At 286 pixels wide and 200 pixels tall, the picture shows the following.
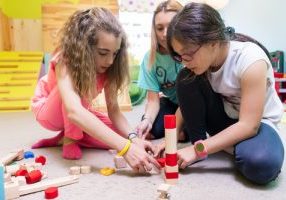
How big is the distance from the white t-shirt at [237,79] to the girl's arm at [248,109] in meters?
0.03

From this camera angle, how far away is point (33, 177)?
0.93 meters

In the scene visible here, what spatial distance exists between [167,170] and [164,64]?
0.57 m

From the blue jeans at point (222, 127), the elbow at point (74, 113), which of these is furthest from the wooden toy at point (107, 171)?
the blue jeans at point (222, 127)

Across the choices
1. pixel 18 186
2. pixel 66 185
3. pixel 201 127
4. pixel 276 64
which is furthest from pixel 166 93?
pixel 276 64

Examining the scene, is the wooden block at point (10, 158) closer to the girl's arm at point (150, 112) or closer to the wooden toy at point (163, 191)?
the girl's arm at point (150, 112)

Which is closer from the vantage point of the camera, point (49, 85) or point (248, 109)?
point (248, 109)

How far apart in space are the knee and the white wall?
6.81 feet

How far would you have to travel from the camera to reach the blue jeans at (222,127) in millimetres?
866

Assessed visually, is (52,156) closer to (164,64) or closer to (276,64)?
(164,64)

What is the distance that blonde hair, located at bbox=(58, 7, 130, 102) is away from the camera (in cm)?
105

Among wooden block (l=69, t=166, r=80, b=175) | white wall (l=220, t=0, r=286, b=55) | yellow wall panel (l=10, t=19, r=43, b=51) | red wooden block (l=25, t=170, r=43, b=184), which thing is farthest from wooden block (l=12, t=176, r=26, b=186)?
yellow wall panel (l=10, t=19, r=43, b=51)

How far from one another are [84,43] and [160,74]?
0.44m

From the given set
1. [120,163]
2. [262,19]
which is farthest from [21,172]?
[262,19]

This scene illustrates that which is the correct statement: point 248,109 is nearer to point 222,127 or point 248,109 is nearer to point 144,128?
point 222,127
